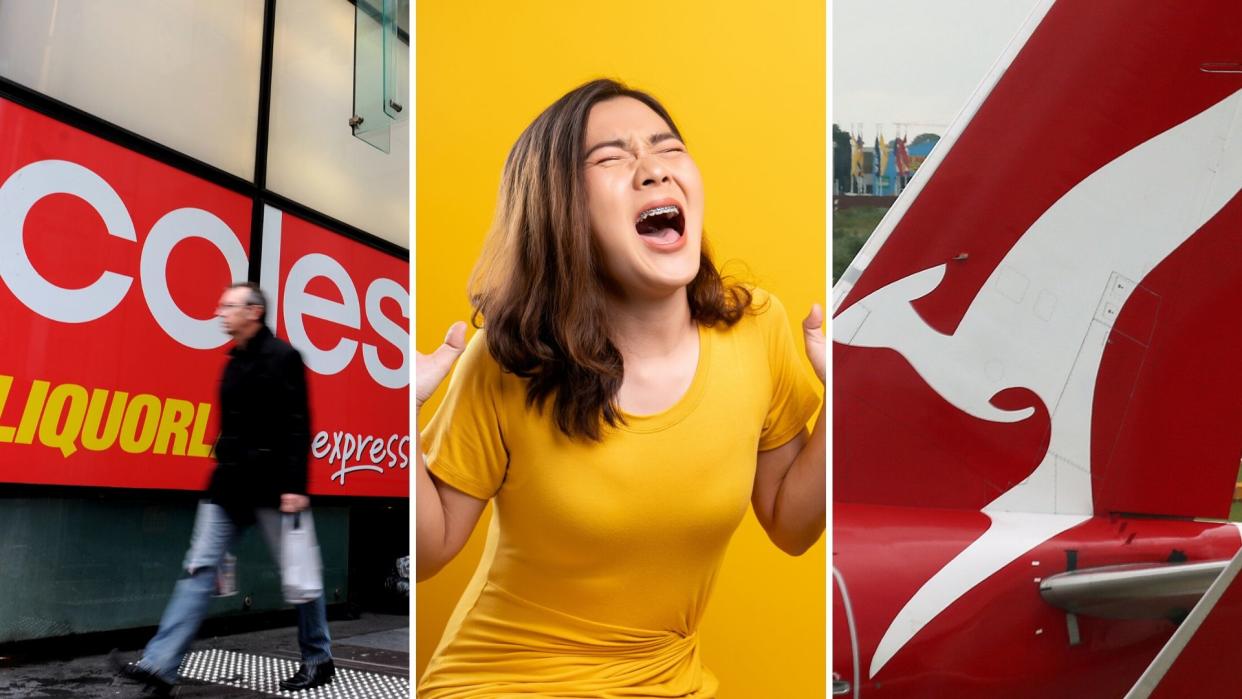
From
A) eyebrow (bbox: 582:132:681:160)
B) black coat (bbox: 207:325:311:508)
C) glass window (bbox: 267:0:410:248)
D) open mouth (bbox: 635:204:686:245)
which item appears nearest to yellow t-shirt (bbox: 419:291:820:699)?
open mouth (bbox: 635:204:686:245)

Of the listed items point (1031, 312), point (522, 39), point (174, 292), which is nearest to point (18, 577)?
point (174, 292)

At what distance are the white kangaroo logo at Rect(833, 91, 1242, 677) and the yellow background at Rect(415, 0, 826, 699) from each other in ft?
1.07

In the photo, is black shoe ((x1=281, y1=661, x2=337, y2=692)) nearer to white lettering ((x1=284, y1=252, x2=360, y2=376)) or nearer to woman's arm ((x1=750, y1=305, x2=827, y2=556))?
white lettering ((x1=284, y1=252, x2=360, y2=376))

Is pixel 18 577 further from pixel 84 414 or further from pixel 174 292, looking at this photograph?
pixel 174 292

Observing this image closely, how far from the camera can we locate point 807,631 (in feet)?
4.38

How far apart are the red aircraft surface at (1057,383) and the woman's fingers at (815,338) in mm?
152

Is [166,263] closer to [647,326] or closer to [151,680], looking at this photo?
[151,680]

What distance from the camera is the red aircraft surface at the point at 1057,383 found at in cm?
153

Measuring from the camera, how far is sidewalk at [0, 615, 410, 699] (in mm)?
2773

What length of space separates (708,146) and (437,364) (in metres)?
0.50

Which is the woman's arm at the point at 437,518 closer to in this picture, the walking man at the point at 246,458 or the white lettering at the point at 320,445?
the walking man at the point at 246,458

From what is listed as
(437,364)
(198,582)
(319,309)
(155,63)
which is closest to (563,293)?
(437,364)

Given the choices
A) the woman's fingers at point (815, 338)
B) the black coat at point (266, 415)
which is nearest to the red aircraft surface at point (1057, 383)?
the woman's fingers at point (815, 338)

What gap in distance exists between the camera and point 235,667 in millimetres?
3078
